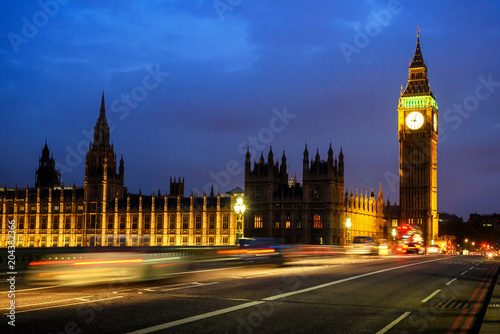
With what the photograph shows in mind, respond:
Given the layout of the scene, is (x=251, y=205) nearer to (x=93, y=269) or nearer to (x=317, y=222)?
(x=317, y=222)

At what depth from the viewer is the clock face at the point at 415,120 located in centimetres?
12744

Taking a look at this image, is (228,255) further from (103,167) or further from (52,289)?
(103,167)

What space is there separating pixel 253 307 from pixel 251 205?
78576mm

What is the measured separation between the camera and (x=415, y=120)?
419 ft

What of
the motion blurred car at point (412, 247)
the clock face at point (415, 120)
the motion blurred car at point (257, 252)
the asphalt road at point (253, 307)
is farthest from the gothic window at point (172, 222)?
the asphalt road at point (253, 307)

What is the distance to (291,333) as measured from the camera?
12430mm

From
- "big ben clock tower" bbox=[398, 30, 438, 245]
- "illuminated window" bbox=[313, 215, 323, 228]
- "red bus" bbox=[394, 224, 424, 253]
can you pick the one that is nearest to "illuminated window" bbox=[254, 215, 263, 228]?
"illuminated window" bbox=[313, 215, 323, 228]

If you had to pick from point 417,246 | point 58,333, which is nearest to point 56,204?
point 417,246

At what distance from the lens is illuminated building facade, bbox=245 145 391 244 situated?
8956 centimetres

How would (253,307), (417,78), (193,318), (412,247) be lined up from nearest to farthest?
(193,318) → (253,307) → (412,247) → (417,78)

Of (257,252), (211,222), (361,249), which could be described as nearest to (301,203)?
(211,222)

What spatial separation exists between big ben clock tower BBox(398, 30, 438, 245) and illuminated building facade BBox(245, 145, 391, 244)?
102 ft

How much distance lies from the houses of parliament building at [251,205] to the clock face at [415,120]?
0.72 ft

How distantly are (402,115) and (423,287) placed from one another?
367 feet
